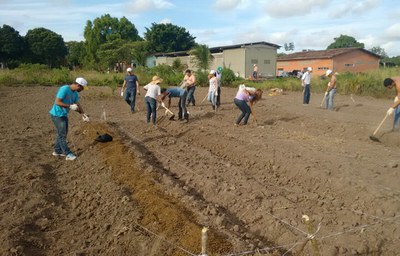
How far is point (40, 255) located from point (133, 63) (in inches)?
1552

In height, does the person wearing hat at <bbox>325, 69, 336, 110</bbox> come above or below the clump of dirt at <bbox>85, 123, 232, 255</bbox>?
above

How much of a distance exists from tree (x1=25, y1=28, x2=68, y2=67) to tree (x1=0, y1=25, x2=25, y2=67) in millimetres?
1268

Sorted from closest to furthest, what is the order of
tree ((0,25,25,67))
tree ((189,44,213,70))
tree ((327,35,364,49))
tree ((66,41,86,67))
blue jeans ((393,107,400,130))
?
blue jeans ((393,107,400,130))
tree ((189,44,213,70))
tree ((0,25,25,67))
tree ((66,41,86,67))
tree ((327,35,364,49))

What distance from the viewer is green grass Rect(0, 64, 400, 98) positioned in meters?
18.1

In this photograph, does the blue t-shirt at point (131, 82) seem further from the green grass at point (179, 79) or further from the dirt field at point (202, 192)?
the green grass at point (179, 79)

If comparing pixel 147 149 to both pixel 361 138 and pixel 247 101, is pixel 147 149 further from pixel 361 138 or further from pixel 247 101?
pixel 361 138

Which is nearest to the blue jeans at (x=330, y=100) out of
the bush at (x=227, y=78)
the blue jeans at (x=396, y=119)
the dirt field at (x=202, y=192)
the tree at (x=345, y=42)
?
the dirt field at (x=202, y=192)

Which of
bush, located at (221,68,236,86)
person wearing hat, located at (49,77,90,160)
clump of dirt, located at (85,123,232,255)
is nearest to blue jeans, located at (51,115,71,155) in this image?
person wearing hat, located at (49,77,90,160)

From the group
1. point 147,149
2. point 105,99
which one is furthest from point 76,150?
point 105,99

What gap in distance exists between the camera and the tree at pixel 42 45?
4475cm

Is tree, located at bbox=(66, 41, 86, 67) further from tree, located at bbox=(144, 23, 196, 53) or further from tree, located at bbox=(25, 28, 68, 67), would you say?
tree, located at bbox=(144, 23, 196, 53)

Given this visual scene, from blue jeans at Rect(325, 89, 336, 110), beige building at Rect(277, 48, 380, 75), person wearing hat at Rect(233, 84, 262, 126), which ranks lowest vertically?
blue jeans at Rect(325, 89, 336, 110)

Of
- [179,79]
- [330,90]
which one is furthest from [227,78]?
[330,90]

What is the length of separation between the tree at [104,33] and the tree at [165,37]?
300 centimetres
